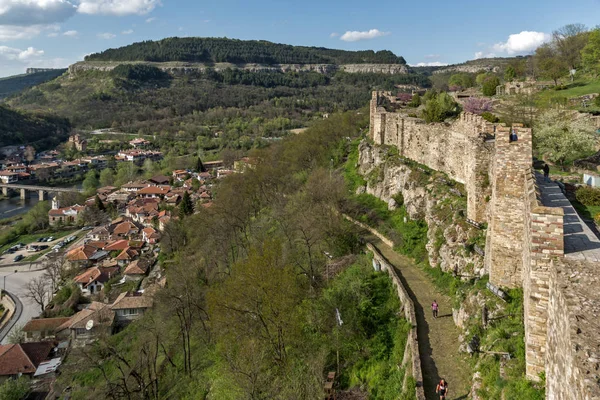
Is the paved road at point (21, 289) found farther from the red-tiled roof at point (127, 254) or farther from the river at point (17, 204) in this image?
the river at point (17, 204)

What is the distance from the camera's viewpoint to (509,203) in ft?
35.3

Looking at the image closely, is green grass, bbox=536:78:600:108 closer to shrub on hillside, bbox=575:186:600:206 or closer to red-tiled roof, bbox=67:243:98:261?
shrub on hillside, bbox=575:186:600:206

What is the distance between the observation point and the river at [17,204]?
70.9 meters

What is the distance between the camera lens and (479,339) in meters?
10.8

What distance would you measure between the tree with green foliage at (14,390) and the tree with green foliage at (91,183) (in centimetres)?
5229

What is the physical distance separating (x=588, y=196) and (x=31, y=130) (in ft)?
423

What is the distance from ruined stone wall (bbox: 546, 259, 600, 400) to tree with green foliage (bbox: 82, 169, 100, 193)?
78.3m

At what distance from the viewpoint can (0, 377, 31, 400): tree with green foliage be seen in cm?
2519

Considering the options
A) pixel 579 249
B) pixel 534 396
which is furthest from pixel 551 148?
pixel 534 396

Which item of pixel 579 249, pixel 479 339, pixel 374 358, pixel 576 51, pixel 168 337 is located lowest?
pixel 168 337

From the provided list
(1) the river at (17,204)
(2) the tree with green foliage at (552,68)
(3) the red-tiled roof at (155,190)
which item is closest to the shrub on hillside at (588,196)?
(2) the tree with green foliage at (552,68)

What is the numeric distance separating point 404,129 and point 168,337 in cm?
1913

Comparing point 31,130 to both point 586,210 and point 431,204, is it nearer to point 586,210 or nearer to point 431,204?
point 431,204

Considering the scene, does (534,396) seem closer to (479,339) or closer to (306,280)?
(479,339)
